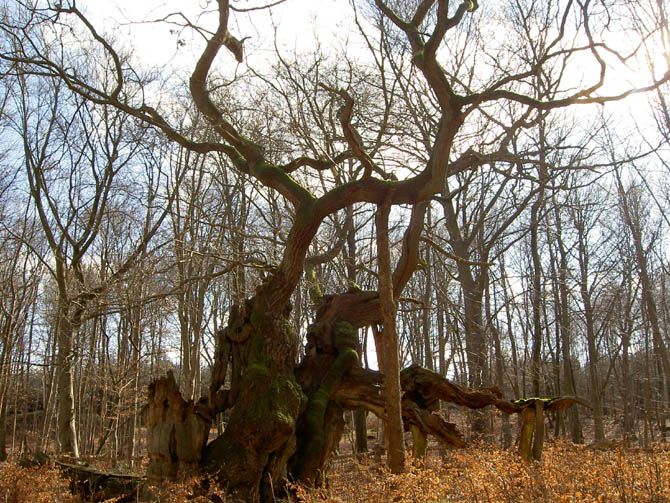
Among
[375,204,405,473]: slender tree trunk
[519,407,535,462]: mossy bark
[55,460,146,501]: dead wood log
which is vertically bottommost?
[55,460,146,501]: dead wood log

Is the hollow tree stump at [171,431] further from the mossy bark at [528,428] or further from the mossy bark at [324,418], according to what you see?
the mossy bark at [528,428]

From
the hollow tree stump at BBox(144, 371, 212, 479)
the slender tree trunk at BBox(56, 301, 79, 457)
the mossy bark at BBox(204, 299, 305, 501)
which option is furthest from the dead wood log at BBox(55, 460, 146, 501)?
the slender tree trunk at BBox(56, 301, 79, 457)

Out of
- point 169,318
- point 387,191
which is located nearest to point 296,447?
point 387,191

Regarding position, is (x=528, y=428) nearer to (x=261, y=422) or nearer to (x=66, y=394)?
(x=261, y=422)

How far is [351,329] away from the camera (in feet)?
26.9

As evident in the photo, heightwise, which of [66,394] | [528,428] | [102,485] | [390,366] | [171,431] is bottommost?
[102,485]

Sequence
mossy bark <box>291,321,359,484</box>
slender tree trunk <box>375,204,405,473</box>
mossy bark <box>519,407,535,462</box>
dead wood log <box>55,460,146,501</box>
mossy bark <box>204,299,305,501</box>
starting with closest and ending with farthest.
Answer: slender tree trunk <box>375,204,405,473</box> < mossy bark <box>204,299,305,501</box> < mossy bark <box>291,321,359,484</box> < dead wood log <box>55,460,146,501</box> < mossy bark <box>519,407,535,462</box>

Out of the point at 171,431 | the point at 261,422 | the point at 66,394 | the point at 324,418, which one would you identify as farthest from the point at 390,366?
the point at 66,394

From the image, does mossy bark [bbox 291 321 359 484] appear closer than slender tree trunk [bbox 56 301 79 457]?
Yes

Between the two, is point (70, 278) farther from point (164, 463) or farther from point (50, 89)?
point (164, 463)

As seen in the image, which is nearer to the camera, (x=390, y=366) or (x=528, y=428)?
(x=390, y=366)

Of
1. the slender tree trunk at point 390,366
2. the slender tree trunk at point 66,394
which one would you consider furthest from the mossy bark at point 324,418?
the slender tree trunk at point 66,394

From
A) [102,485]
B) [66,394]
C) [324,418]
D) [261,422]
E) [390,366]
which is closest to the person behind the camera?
[390,366]

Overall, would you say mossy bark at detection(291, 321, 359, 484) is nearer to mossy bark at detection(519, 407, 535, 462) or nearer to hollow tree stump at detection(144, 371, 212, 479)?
hollow tree stump at detection(144, 371, 212, 479)
